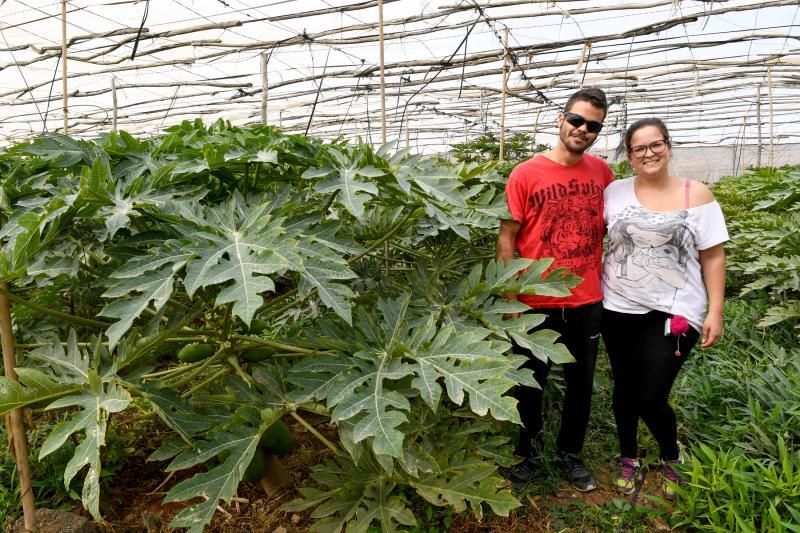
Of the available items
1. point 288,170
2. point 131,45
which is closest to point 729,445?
point 288,170

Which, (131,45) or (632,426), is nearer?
(632,426)

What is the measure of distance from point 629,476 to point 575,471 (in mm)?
203

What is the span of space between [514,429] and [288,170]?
1.43 metres

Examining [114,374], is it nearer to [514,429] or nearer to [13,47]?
[514,429]

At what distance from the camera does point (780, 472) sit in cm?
207

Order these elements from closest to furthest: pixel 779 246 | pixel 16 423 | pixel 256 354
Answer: pixel 16 423 < pixel 256 354 < pixel 779 246

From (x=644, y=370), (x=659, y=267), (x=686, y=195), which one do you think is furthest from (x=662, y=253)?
(x=644, y=370)

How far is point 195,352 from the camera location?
74.9 inches

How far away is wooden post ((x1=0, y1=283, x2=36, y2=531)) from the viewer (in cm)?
149

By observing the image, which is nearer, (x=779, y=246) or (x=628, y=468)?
(x=628, y=468)

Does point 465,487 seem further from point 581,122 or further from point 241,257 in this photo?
point 581,122

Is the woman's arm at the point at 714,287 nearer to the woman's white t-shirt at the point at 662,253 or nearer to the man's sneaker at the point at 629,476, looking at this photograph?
the woman's white t-shirt at the point at 662,253

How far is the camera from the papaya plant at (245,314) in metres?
1.29

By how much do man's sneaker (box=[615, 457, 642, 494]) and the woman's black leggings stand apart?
0.03 m
